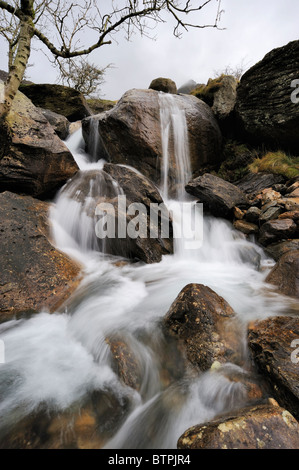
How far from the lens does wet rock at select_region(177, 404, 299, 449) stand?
4.05 ft

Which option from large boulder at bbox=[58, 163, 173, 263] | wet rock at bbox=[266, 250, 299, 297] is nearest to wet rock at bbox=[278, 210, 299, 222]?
wet rock at bbox=[266, 250, 299, 297]

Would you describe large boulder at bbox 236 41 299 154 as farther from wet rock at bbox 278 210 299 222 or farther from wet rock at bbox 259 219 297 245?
wet rock at bbox 259 219 297 245

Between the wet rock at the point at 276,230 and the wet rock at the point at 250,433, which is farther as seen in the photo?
the wet rock at the point at 276,230

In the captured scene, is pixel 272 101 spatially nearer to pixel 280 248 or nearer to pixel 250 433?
pixel 280 248

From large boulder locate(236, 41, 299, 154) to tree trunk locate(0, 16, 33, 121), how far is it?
6.71 metres

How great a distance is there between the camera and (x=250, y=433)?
126cm

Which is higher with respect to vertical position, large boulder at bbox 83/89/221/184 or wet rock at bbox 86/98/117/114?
wet rock at bbox 86/98/117/114

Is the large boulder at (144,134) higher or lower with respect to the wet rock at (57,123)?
lower

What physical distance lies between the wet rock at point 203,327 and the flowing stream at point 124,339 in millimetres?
123

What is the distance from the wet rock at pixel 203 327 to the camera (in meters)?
2.14

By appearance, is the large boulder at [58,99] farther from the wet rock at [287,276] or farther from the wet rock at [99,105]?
the wet rock at [287,276]

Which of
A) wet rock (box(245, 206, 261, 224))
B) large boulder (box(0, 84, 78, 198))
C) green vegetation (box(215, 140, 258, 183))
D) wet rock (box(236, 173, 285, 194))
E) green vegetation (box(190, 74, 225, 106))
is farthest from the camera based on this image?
green vegetation (box(190, 74, 225, 106))

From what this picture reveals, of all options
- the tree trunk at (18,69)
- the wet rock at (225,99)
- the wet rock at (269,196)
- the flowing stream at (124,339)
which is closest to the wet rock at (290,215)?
the wet rock at (269,196)

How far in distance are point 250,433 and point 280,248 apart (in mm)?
4022
